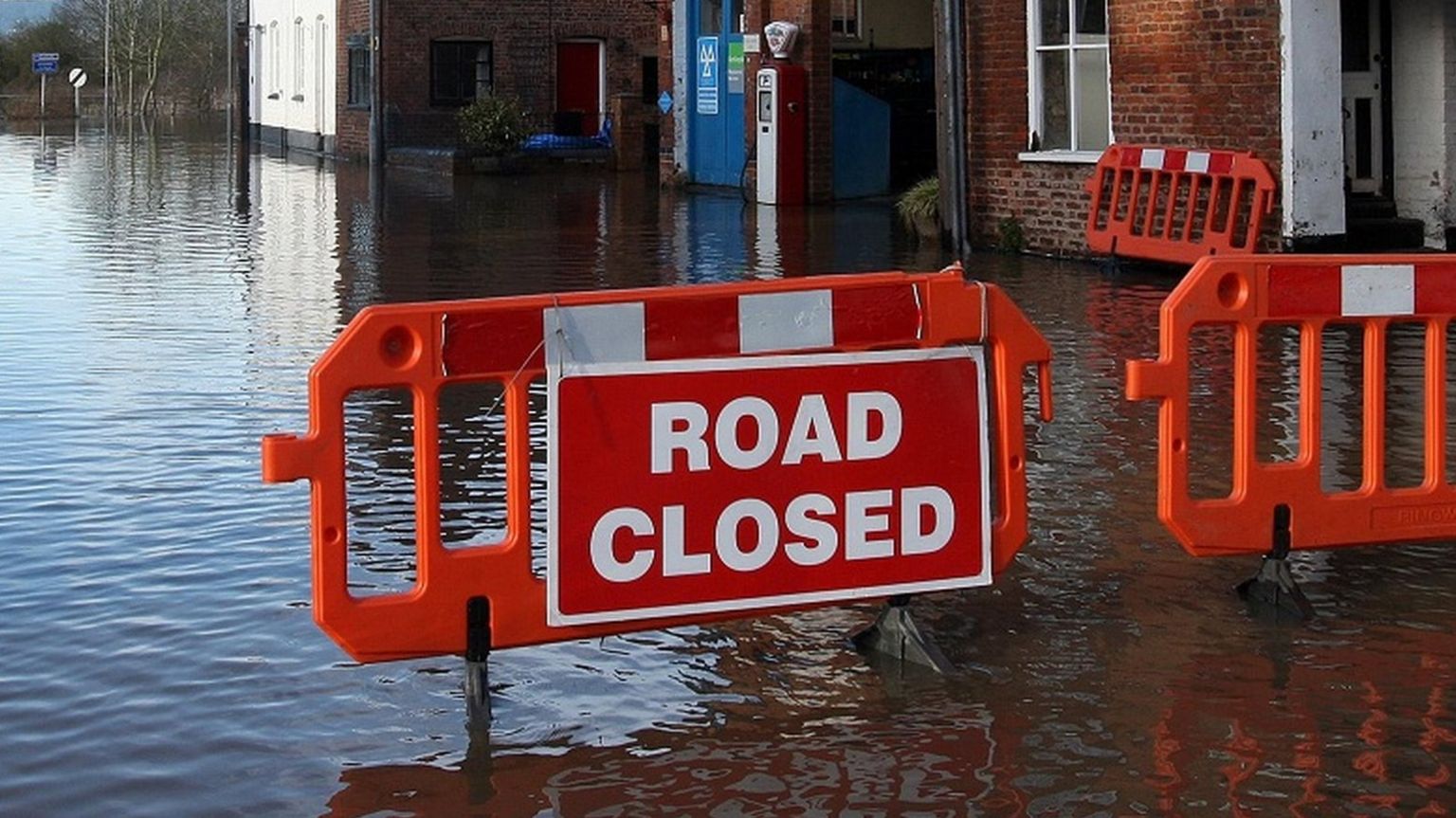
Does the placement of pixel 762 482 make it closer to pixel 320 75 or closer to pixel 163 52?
pixel 320 75

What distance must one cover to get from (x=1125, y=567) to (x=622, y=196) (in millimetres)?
23377

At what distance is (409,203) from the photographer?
2836 centimetres

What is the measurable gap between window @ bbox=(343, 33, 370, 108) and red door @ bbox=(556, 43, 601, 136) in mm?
3526

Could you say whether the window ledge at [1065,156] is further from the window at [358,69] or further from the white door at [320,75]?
the white door at [320,75]

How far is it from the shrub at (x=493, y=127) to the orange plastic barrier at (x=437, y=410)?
32738mm

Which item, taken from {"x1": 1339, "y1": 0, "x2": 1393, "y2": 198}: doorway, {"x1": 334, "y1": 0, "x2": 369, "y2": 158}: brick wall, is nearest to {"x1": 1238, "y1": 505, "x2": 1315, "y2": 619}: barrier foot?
{"x1": 1339, "y1": 0, "x2": 1393, "y2": 198}: doorway

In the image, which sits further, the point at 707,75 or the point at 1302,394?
the point at 707,75

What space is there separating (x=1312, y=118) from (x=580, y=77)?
1111 inches

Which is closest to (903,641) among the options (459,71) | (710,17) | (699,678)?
(699,678)

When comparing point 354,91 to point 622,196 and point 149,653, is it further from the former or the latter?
point 149,653

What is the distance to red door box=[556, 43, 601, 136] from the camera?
42594mm

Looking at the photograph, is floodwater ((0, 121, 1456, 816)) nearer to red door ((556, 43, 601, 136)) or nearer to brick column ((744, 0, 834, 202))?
brick column ((744, 0, 834, 202))

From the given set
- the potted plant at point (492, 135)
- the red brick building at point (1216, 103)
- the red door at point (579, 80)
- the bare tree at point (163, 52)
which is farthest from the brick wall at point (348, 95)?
the bare tree at point (163, 52)

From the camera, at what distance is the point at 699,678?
608cm
